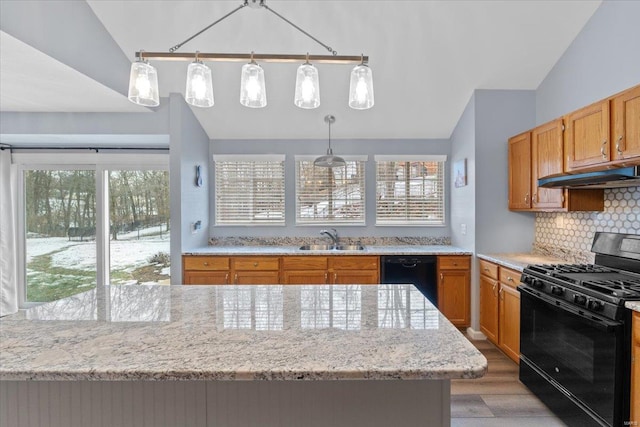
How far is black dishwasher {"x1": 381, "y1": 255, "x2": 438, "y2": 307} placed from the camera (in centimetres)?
365

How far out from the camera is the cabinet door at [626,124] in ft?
6.59

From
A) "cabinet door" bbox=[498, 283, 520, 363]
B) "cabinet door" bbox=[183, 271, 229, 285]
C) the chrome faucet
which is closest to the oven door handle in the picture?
"cabinet door" bbox=[498, 283, 520, 363]

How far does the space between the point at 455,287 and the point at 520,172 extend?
1.36m

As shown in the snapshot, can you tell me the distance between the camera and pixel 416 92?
3617mm

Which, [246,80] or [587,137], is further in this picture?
[587,137]

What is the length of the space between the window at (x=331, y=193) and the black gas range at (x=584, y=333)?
2.20 metres

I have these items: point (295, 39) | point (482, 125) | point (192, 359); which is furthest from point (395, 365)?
point (482, 125)

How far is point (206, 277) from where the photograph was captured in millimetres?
3639

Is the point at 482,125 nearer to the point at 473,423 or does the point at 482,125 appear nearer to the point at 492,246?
the point at 492,246

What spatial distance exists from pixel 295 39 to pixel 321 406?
2.98 meters

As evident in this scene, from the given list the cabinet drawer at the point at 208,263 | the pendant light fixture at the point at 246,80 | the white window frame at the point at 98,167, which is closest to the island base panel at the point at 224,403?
the pendant light fixture at the point at 246,80

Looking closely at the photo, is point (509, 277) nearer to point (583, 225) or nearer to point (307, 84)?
Result: point (583, 225)

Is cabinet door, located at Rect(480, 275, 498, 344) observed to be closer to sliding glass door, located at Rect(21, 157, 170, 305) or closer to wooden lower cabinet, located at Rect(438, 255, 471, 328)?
wooden lower cabinet, located at Rect(438, 255, 471, 328)

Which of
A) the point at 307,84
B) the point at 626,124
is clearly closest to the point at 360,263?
the point at 626,124
